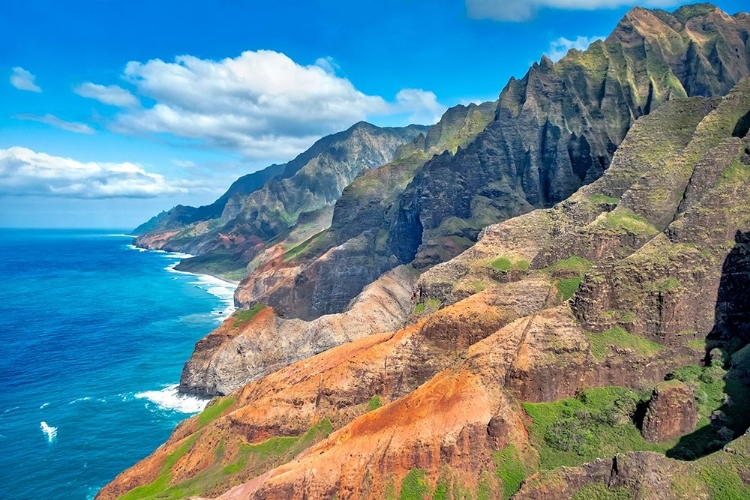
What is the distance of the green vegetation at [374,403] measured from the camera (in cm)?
7550

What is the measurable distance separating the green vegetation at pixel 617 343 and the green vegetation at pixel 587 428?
13.4 ft

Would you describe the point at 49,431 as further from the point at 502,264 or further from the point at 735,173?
the point at 735,173

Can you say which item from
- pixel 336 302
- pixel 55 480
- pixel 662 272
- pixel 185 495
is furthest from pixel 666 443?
pixel 336 302

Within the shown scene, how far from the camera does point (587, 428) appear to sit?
5700 cm

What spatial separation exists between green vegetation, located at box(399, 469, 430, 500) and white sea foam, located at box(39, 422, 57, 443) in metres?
74.0

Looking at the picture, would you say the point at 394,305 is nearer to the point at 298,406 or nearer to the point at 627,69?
the point at 298,406

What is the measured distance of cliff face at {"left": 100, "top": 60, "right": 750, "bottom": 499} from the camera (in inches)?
2144

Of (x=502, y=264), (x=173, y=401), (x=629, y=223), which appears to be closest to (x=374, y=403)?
(x=502, y=264)

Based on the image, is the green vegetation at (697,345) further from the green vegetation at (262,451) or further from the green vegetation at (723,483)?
the green vegetation at (262,451)

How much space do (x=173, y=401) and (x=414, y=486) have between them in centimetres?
7843

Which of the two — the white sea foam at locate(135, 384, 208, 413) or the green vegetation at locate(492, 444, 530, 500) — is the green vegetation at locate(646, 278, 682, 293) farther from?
the white sea foam at locate(135, 384, 208, 413)

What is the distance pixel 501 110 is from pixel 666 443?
13896 cm

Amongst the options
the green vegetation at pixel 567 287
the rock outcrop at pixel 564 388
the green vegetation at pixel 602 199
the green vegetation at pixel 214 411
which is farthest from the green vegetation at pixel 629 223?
the green vegetation at pixel 214 411

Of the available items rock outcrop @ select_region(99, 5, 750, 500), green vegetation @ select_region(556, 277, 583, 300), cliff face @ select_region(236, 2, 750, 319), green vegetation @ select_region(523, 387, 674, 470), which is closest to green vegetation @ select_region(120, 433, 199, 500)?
rock outcrop @ select_region(99, 5, 750, 500)
